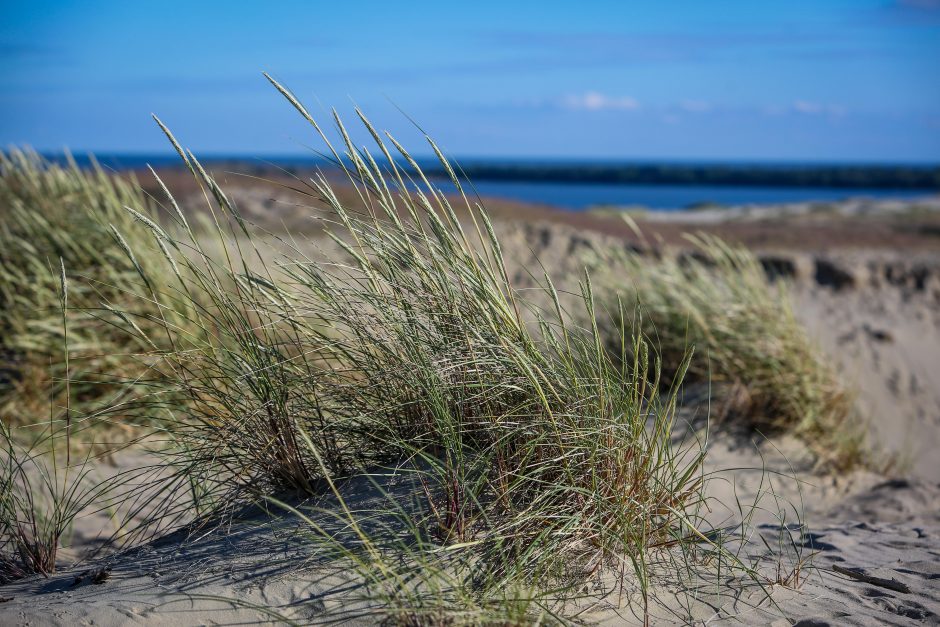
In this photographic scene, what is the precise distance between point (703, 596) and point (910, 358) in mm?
6208

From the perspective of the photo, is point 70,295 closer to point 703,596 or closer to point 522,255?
point 703,596

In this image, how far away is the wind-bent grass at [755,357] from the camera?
4719 mm

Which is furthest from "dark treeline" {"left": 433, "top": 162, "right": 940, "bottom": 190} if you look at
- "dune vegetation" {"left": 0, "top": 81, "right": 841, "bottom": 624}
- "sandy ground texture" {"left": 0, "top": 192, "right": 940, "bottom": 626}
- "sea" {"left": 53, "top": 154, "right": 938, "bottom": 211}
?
"dune vegetation" {"left": 0, "top": 81, "right": 841, "bottom": 624}

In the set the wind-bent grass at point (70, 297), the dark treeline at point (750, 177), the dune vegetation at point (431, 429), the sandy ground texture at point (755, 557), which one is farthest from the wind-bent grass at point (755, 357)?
the dark treeline at point (750, 177)

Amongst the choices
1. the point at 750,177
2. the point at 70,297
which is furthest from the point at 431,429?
the point at 750,177

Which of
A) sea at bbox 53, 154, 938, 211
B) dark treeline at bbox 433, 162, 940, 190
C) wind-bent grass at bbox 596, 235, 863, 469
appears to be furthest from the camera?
dark treeline at bbox 433, 162, 940, 190

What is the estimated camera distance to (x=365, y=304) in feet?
8.02

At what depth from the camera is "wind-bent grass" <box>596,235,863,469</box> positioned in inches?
186

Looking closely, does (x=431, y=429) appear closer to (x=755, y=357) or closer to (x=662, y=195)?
(x=755, y=357)

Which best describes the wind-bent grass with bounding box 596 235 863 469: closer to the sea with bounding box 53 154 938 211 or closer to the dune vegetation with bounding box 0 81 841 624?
the dune vegetation with bounding box 0 81 841 624

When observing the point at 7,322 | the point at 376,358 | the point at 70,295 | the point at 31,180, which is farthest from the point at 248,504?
the point at 31,180

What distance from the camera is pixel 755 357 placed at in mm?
4801

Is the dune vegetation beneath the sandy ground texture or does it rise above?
above

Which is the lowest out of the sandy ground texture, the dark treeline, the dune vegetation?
the sandy ground texture
